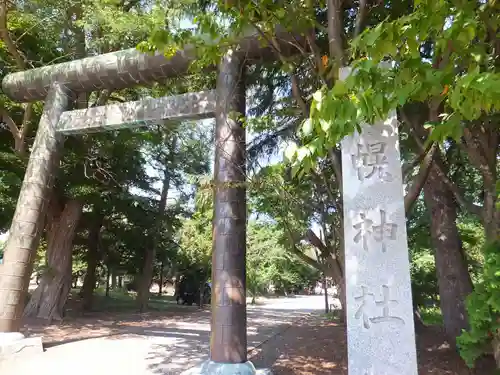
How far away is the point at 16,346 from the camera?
18.6ft

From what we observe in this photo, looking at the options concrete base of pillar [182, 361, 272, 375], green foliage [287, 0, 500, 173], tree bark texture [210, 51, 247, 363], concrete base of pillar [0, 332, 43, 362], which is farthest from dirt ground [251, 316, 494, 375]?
green foliage [287, 0, 500, 173]

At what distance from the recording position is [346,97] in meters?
2.24

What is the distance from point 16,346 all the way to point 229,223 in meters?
3.74

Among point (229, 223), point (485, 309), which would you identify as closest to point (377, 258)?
point (485, 309)

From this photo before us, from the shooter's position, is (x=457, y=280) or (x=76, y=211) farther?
(x=76, y=211)

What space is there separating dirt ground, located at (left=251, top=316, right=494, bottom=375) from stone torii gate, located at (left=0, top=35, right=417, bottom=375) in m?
1.28

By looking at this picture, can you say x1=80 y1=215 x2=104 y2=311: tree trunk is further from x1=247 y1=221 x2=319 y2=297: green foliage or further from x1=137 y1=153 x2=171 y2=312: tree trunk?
x1=247 y1=221 x2=319 y2=297: green foliage

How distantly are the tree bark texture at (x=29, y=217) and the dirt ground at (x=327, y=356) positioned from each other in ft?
12.5

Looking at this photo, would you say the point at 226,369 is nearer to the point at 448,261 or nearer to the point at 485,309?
the point at 485,309

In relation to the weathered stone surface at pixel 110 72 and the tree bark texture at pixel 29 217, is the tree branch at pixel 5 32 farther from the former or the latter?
the tree bark texture at pixel 29 217

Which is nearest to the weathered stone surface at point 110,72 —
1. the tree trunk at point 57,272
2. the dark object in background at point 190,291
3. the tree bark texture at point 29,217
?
the tree bark texture at point 29,217

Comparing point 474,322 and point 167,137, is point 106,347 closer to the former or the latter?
point 474,322

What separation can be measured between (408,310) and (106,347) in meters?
5.94

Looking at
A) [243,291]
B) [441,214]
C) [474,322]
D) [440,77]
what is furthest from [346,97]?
[441,214]
